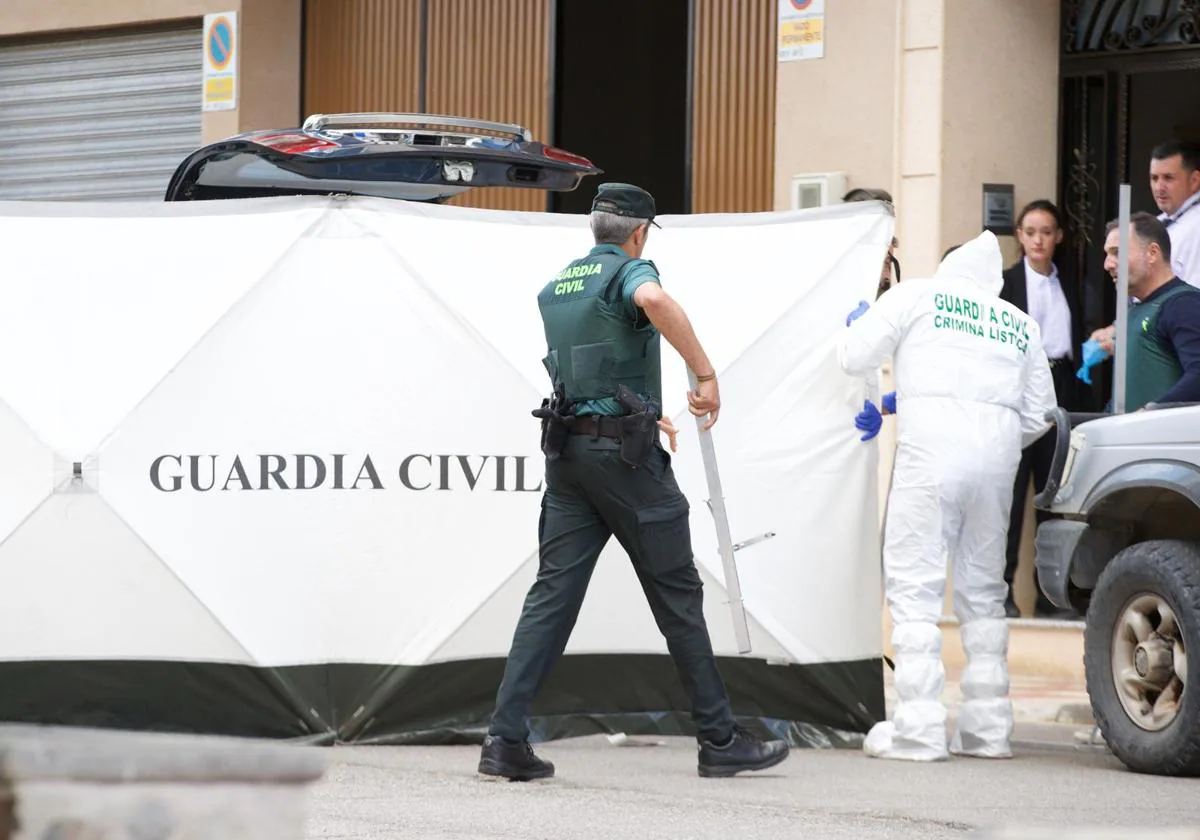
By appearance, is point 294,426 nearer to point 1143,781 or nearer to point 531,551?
point 531,551

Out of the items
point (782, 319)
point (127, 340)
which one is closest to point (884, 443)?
point (782, 319)

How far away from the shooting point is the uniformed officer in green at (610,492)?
6246 millimetres

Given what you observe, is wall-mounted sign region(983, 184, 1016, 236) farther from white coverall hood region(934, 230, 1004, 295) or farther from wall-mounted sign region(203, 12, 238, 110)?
wall-mounted sign region(203, 12, 238, 110)

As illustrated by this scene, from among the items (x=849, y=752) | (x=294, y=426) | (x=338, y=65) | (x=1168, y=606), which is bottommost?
(x=849, y=752)

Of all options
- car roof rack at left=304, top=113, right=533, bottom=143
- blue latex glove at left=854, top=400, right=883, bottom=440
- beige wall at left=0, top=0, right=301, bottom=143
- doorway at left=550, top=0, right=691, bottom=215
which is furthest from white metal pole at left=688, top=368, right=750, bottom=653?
beige wall at left=0, top=0, right=301, bottom=143

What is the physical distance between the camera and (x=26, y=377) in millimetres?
7082

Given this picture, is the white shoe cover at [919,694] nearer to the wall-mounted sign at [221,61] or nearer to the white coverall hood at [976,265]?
the white coverall hood at [976,265]

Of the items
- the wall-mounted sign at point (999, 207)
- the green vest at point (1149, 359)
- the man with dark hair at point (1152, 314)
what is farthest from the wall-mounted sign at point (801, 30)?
the green vest at point (1149, 359)

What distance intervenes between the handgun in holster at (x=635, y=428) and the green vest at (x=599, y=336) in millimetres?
79

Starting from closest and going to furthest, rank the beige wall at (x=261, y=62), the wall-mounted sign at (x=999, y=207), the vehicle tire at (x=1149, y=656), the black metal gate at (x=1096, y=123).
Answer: the vehicle tire at (x=1149, y=656)
the wall-mounted sign at (x=999, y=207)
the black metal gate at (x=1096, y=123)
the beige wall at (x=261, y=62)

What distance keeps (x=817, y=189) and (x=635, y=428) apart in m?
5.38

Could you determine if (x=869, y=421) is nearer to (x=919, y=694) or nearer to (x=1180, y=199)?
(x=919, y=694)

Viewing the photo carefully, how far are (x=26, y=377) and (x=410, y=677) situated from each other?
5.73ft

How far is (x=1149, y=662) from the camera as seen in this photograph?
6891mm
